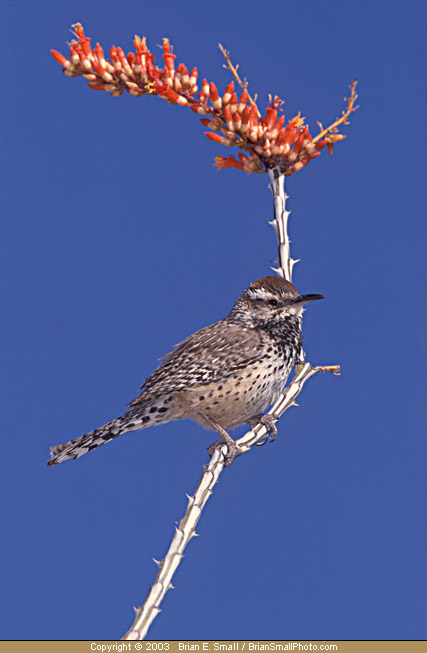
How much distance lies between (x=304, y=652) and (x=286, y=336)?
1359 mm

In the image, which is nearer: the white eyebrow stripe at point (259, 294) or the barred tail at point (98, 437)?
the barred tail at point (98, 437)

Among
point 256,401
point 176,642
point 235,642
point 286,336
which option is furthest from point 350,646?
point 286,336

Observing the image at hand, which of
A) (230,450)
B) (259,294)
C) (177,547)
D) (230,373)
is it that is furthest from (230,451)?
(259,294)

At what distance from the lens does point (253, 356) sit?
3186 millimetres

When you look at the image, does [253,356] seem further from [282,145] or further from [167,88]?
[167,88]

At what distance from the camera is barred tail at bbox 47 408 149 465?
9.89 ft

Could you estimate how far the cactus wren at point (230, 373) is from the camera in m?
3.14

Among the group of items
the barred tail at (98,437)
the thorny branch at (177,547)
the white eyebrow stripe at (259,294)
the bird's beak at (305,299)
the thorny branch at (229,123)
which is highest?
the thorny branch at (229,123)

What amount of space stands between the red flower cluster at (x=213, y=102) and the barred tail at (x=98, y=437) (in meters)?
1.23

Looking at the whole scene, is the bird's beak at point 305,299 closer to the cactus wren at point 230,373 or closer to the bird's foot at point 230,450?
the cactus wren at point 230,373

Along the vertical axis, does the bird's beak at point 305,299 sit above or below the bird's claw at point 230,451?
above

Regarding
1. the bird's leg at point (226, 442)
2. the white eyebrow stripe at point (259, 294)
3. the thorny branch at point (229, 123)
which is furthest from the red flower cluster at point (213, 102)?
the bird's leg at point (226, 442)

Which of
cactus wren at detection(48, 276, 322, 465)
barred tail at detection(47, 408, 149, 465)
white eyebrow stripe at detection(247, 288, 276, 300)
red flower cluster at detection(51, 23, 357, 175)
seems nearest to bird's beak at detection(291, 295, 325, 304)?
cactus wren at detection(48, 276, 322, 465)

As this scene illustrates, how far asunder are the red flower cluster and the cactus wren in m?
0.57
